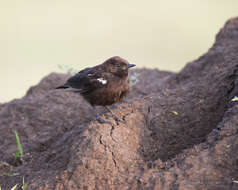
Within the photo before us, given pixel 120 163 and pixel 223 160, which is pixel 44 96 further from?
pixel 223 160

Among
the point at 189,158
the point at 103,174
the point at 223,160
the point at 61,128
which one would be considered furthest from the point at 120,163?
the point at 61,128

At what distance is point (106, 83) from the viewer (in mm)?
5109

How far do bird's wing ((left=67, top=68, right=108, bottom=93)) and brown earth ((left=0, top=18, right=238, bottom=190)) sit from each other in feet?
1.56

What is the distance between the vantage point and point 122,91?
5125 millimetres

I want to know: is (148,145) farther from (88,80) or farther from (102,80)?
(88,80)

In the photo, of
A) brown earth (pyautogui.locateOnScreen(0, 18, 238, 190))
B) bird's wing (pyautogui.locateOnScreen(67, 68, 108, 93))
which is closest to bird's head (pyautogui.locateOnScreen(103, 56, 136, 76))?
bird's wing (pyautogui.locateOnScreen(67, 68, 108, 93))

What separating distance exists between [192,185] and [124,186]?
2.22 feet

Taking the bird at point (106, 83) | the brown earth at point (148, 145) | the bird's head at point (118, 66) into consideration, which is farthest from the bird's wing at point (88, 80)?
the brown earth at point (148, 145)

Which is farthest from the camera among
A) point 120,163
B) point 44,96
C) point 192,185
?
point 44,96

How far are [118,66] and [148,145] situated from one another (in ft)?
4.63

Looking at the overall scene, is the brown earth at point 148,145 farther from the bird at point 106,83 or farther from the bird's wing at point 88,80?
the bird's wing at point 88,80

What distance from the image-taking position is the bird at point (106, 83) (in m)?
5.06

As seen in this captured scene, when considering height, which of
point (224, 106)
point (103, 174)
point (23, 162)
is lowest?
point (23, 162)

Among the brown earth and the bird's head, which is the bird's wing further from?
the brown earth
